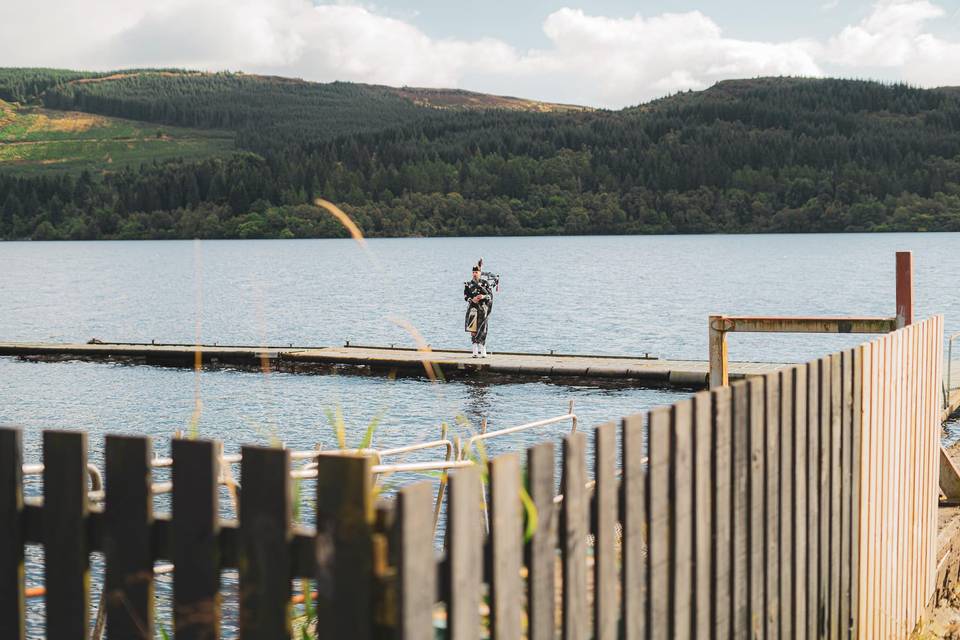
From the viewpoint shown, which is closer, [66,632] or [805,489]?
[66,632]

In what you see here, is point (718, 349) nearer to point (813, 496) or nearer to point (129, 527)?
point (813, 496)

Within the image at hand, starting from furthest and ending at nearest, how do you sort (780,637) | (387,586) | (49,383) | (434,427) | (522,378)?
(49,383), (522,378), (434,427), (780,637), (387,586)

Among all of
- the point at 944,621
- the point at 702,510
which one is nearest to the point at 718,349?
the point at 944,621

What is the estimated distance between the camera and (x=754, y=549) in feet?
12.4

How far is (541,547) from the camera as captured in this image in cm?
263

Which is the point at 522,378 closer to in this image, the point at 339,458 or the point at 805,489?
the point at 805,489

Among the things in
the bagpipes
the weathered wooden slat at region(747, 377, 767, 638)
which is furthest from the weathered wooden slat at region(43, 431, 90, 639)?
the bagpipes

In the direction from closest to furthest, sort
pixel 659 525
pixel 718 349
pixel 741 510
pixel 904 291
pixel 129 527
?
pixel 129 527 → pixel 659 525 → pixel 741 510 → pixel 904 291 → pixel 718 349

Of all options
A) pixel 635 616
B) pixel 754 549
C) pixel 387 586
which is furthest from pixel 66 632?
pixel 754 549

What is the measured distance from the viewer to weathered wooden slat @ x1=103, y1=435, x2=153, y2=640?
2594 millimetres

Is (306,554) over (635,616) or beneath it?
over

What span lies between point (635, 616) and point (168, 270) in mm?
150261

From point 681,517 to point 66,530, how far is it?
157 cm

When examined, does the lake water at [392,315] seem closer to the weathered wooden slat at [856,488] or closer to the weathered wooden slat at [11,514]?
the weathered wooden slat at [11,514]
